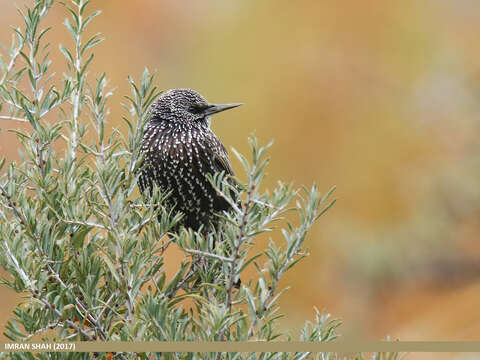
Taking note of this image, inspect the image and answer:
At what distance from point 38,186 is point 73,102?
A: 0.18m

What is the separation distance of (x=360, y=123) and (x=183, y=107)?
313 cm

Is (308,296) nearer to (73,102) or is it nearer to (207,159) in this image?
(207,159)

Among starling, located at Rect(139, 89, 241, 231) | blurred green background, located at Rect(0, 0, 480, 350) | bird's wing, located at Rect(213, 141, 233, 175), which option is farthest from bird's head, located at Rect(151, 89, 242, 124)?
blurred green background, located at Rect(0, 0, 480, 350)

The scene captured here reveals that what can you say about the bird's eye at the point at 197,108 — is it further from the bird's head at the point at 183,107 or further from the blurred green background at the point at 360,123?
the blurred green background at the point at 360,123

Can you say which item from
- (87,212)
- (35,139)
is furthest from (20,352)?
(35,139)

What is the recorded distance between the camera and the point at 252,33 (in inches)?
197

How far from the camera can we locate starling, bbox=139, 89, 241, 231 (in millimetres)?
1730

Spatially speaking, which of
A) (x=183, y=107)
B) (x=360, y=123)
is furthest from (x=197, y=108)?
(x=360, y=123)

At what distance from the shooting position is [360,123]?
15.9ft

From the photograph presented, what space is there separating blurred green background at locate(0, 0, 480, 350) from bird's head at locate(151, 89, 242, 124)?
7.61 ft

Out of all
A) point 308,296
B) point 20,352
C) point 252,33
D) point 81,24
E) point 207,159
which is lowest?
point 308,296

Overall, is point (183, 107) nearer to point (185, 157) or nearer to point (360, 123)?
point (185, 157)

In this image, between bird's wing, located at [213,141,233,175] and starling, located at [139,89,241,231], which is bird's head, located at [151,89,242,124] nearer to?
starling, located at [139,89,241,231]

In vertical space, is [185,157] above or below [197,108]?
below
